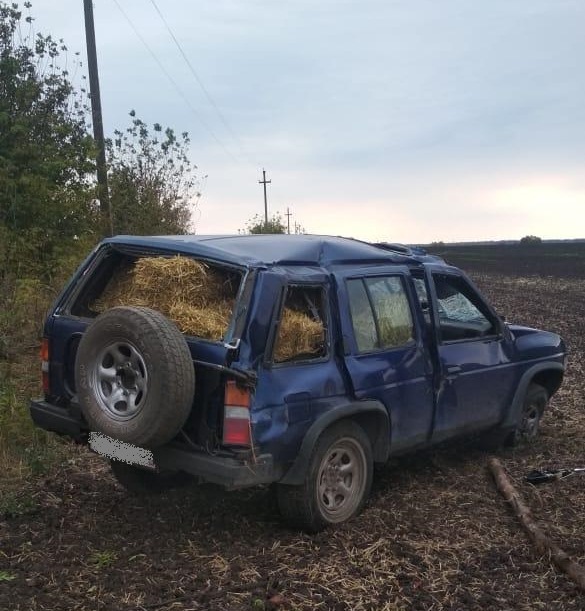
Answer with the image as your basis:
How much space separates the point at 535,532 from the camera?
4.31m

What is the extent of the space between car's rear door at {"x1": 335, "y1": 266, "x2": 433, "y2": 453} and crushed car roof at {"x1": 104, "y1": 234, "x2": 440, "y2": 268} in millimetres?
116

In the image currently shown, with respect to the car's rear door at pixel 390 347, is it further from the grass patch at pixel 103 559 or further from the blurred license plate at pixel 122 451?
the grass patch at pixel 103 559

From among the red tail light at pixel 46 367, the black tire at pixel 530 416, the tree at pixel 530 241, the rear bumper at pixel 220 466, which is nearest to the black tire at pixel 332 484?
the rear bumper at pixel 220 466

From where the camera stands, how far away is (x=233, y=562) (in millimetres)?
3982

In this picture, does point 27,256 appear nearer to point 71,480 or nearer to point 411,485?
point 71,480

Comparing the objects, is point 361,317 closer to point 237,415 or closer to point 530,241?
point 237,415

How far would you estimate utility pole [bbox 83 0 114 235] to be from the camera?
48.1ft

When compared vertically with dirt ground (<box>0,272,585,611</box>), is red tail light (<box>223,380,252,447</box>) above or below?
above

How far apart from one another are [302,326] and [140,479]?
1740 millimetres

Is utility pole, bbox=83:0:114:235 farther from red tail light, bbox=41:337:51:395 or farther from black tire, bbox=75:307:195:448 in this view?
black tire, bbox=75:307:195:448

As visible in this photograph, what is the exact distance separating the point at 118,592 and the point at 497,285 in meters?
24.4

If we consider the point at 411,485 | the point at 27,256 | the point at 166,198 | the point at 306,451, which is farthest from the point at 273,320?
the point at 166,198

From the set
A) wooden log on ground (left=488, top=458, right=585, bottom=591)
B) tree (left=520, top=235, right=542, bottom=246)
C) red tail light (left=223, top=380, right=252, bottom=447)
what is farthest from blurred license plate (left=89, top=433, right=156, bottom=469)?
tree (left=520, top=235, right=542, bottom=246)

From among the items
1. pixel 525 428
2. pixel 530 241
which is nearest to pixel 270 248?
pixel 525 428
